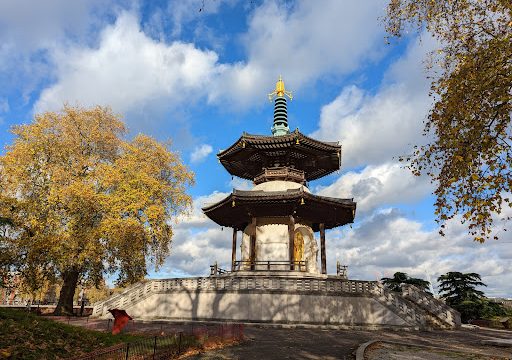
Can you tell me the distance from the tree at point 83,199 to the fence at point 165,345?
42.0 feet

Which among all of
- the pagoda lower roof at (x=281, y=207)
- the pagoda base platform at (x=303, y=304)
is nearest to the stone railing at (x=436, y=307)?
the pagoda base platform at (x=303, y=304)

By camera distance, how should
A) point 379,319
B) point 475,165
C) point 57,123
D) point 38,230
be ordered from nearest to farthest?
1. point 475,165
2. point 379,319
3. point 38,230
4. point 57,123

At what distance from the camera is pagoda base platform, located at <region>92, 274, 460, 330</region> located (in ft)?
66.4

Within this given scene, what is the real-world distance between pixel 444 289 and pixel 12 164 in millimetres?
34511

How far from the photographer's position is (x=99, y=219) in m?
25.6

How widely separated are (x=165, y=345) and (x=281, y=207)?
15.1 meters

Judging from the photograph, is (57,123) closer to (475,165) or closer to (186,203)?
(186,203)

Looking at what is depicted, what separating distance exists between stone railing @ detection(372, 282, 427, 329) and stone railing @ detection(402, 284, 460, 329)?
211 cm

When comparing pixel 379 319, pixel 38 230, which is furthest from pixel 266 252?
pixel 38 230

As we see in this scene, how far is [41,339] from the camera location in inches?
419

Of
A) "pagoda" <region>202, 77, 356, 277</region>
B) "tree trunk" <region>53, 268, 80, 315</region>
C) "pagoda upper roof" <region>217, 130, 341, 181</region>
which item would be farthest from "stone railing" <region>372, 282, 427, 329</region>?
"tree trunk" <region>53, 268, 80, 315</region>

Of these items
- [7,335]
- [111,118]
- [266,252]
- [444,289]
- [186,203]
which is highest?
[111,118]

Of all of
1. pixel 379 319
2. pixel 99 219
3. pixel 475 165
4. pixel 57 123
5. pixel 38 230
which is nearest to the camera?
pixel 475 165

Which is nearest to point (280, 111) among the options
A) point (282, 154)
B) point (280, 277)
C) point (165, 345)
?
point (282, 154)
